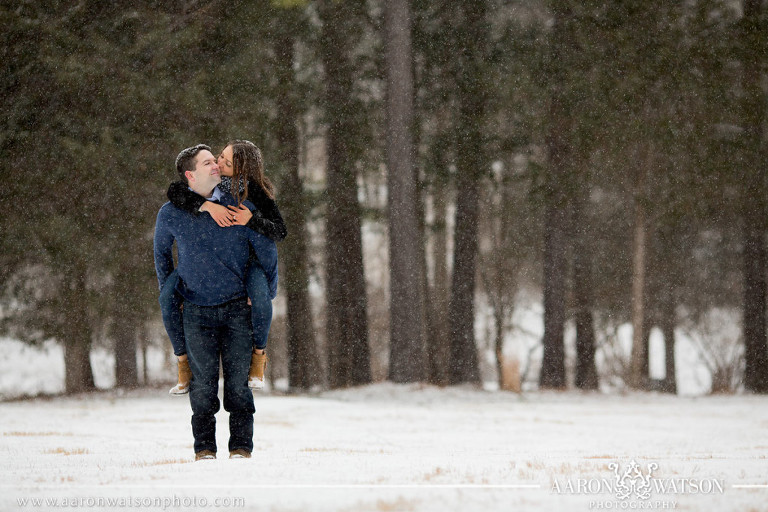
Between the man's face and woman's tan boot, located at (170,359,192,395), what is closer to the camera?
the man's face

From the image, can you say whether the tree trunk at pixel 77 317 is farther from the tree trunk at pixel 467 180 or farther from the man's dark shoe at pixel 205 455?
the man's dark shoe at pixel 205 455

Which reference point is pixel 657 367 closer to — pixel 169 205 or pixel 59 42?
pixel 59 42

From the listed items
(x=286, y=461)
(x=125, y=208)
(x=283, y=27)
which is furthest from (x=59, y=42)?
(x=286, y=461)

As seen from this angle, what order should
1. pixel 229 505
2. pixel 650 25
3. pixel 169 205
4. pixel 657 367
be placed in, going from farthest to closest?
pixel 657 367 < pixel 650 25 < pixel 169 205 < pixel 229 505

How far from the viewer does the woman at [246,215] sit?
535 cm

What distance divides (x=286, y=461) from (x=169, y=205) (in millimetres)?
1735

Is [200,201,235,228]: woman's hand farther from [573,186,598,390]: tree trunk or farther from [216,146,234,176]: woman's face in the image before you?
[573,186,598,390]: tree trunk

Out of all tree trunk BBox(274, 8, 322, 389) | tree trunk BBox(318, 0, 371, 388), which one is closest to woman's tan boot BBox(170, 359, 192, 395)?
tree trunk BBox(274, 8, 322, 389)

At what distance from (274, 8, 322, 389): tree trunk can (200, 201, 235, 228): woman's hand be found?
1098 centimetres

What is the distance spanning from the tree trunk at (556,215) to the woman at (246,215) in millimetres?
12354

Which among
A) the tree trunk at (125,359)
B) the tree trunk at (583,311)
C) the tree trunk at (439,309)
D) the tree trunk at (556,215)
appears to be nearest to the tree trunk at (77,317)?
the tree trunk at (125,359)

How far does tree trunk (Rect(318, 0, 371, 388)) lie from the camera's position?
18.5 meters

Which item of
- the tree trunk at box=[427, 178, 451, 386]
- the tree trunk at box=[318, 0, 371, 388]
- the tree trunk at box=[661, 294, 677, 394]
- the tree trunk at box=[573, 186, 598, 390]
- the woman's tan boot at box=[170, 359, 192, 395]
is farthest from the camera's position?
the tree trunk at box=[661, 294, 677, 394]

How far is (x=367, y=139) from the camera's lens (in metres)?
18.4
